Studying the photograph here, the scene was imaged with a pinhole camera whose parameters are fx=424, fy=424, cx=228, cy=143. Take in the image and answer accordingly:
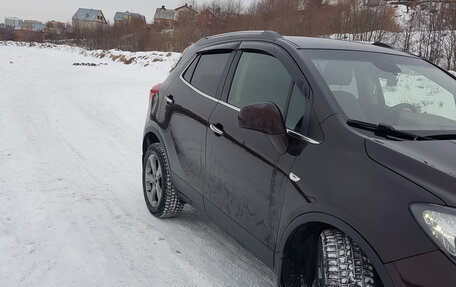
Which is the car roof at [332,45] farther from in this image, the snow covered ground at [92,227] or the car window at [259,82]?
the snow covered ground at [92,227]

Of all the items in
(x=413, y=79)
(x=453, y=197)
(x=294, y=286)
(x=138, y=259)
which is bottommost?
(x=138, y=259)

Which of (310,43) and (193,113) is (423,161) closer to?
(310,43)

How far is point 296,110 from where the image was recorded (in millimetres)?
2537

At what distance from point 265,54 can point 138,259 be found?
6.19ft

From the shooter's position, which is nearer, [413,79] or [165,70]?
[413,79]

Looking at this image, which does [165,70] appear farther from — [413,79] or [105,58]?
[413,79]

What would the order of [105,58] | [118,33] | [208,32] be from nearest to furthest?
[208,32], [105,58], [118,33]

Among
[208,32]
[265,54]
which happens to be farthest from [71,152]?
[208,32]

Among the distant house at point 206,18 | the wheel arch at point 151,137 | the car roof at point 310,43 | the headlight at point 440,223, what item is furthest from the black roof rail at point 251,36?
the distant house at point 206,18

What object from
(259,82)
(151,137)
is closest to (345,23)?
(151,137)

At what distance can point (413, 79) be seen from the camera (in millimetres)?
3102

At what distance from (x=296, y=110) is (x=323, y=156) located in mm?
441

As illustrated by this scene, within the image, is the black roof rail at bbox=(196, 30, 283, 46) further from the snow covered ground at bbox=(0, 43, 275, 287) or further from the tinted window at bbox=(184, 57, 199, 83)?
the snow covered ground at bbox=(0, 43, 275, 287)

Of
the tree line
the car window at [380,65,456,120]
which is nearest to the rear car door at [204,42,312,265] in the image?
the car window at [380,65,456,120]
